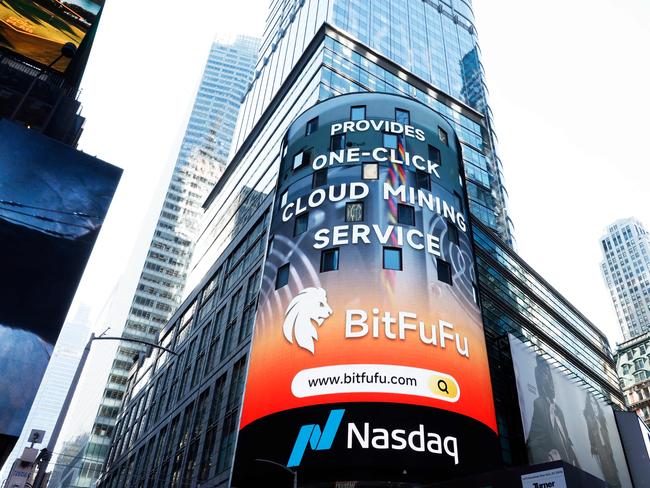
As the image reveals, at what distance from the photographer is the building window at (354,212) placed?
35500 mm

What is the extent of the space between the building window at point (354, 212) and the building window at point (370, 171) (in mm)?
2358

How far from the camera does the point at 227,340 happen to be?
2183 inches

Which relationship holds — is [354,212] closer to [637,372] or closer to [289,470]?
[289,470]

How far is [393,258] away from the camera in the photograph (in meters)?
33.7

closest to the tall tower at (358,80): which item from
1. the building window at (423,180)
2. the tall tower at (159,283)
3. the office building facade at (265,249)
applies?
the office building facade at (265,249)

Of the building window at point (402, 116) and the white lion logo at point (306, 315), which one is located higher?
the building window at point (402, 116)

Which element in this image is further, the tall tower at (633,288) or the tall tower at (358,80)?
the tall tower at (633,288)

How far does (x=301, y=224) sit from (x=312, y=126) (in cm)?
989

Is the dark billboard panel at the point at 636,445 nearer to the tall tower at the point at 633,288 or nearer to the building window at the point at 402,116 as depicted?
the building window at the point at 402,116

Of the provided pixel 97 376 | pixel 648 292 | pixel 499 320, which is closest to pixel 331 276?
pixel 499 320

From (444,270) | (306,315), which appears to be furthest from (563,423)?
(306,315)

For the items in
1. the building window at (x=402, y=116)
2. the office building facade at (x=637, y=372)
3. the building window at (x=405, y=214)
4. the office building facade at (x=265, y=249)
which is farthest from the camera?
the office building facade at (x=637, y=372)

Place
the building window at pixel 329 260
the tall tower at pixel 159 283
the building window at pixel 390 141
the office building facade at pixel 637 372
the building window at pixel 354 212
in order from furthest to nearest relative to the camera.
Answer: the office building facade at pixel 637 372, the tall tower at pixel 159 283, the building window at pixel 390 141, the building window at pixel 354 212, the building window at pixel 329 260

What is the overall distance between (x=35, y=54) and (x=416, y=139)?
97.8 feet
